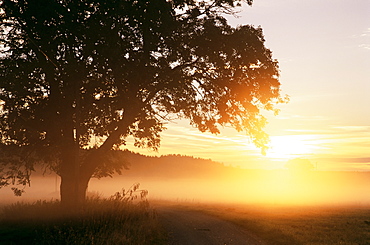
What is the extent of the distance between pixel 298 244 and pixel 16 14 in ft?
59.8

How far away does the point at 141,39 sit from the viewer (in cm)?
1964

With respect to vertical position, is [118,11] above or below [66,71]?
above

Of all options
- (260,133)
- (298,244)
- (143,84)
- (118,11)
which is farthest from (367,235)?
(118,11)

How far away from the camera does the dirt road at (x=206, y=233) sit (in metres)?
16.9

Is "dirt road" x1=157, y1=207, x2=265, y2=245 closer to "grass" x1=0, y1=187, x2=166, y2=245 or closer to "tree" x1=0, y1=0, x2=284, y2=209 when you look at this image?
"grass" x1=0, y1=187, x2=166, y2=245

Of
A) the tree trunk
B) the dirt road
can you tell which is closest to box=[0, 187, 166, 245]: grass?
the tree trunk

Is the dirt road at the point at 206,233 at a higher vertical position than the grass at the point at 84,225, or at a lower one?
lower

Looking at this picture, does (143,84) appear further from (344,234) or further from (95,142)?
(344,234)

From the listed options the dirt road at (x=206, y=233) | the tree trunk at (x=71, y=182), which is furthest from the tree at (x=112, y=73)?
the dirt road at (x=206, y=233)

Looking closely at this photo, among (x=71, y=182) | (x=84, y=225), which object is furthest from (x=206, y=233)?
(x=71, y=182)

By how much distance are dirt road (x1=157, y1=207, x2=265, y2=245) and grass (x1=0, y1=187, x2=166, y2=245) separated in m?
1.08

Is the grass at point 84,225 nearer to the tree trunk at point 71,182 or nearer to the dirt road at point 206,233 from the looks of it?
the tree trunk at point 71,182

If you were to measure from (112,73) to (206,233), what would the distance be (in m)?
9.84

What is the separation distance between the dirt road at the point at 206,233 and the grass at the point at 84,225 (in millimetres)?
1081
